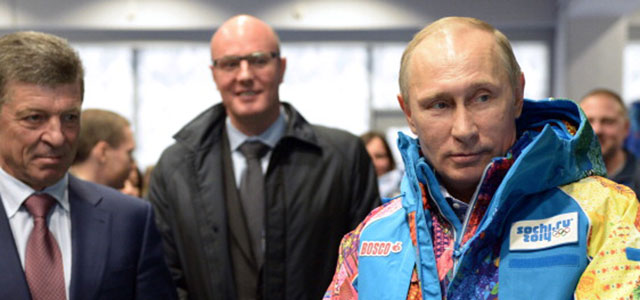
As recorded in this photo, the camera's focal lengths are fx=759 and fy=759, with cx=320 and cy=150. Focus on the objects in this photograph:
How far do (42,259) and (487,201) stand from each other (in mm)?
1219

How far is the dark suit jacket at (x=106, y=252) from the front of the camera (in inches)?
78.4

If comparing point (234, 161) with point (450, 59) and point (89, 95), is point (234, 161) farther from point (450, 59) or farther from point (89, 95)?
point (89, 95)

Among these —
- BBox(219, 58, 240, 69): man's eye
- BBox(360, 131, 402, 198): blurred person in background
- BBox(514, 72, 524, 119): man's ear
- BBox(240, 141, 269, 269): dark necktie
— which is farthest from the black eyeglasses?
BBox(360, 131, 402, 198): blurred person in background

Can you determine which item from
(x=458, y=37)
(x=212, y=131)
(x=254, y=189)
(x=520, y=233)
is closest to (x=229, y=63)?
(x=212, y=131)

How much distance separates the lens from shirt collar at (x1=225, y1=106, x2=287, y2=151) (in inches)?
115

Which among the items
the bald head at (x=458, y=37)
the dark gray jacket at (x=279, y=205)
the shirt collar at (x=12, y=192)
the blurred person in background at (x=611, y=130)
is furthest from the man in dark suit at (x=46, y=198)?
the blurred person in background at (x=611, y=130)

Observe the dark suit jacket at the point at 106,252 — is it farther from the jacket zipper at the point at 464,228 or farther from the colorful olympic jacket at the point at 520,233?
the jacket zipper at the point at 464,228

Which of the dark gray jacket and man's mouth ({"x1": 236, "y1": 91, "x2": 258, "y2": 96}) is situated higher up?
man's mouth ({"x1": 236, "y1": 91, "x2": 258, "y2": 96})

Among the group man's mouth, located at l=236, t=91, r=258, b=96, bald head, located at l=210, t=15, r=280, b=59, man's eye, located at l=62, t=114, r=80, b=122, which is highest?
bald head, located at l=210, t=15, r=280, b=59

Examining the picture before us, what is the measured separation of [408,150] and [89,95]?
8.24 metres

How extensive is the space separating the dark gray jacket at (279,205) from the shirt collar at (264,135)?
45 millimetres

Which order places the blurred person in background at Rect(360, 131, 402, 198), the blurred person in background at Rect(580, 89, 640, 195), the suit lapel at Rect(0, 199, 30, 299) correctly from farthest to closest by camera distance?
the blurred person in background at Rect(360, 131, 402, 198) → the blurred person in background at Rect(580, 89, 640, 195) → the suit lapel at Rect(0, 199, 30, 299)

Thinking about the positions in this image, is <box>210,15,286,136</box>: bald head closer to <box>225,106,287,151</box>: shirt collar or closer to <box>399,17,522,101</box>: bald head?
<box>225,106,287,151</box>: shirt collar

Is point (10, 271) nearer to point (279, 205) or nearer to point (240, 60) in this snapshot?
point (279, 205)
